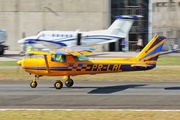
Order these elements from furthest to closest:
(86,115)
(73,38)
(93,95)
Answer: (73,38) → (93,95) → (86,115)

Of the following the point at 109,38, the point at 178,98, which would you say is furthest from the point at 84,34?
the point at 178,98

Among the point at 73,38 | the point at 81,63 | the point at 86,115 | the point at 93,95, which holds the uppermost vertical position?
the point at 73,38

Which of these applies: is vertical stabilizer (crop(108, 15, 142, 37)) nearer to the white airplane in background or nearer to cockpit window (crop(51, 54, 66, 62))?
the white airplane in background

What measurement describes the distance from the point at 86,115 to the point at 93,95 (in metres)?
3.93

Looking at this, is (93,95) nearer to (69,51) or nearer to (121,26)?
(69,51)

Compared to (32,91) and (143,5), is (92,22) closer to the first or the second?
(143,5)

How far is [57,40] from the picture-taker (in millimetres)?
36188

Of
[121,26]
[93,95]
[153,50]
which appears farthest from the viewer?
[121,26]

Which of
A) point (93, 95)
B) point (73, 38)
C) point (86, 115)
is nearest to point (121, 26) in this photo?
point (73, 38)

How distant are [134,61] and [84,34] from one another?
2221 centimetres

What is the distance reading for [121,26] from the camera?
36812mm

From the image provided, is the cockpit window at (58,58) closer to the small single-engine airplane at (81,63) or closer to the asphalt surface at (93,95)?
the small single-engine airplane at (81,63)

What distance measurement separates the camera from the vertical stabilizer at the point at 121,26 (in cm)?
3650

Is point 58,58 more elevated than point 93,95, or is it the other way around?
point 58,58
